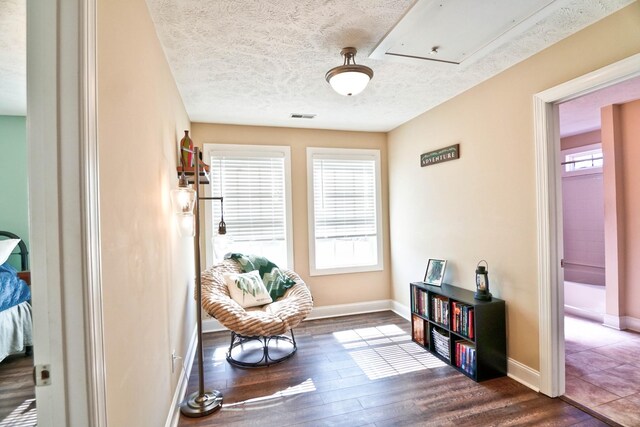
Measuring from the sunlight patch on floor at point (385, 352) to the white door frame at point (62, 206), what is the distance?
7.55 feet

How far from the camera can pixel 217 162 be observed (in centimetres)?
390

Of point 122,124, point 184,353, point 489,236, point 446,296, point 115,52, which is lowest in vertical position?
point 184,353

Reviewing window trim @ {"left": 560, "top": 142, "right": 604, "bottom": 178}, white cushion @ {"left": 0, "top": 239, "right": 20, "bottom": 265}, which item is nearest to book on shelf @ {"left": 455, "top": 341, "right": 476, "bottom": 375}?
window trim @ {"left": 560, "top": 142, "right": 604, "bottom": 178}

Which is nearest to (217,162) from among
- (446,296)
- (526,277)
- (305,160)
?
(305,160)

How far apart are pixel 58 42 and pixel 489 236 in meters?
3.09

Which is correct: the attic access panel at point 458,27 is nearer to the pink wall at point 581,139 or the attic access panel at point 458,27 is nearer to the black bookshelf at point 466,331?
the black bookshelf at point 466,331

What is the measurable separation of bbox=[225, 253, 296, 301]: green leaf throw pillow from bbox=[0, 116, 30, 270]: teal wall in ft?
6.76

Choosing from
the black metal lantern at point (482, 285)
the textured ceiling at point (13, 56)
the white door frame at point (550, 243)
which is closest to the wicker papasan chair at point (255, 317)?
the black metal lantern at point (482, 285)

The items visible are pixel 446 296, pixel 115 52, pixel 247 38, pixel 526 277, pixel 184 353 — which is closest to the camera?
pixel 115 52

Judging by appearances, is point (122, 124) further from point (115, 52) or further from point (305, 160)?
point (305, 160)

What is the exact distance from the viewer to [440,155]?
11.2 ft

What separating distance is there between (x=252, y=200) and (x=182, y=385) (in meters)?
2.18

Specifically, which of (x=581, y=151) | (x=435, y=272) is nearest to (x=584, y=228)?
(x=581, y=151)

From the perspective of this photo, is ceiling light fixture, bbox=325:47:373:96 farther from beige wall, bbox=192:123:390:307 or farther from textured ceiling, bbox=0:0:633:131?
beige wall, bbox=192:123:390:307
